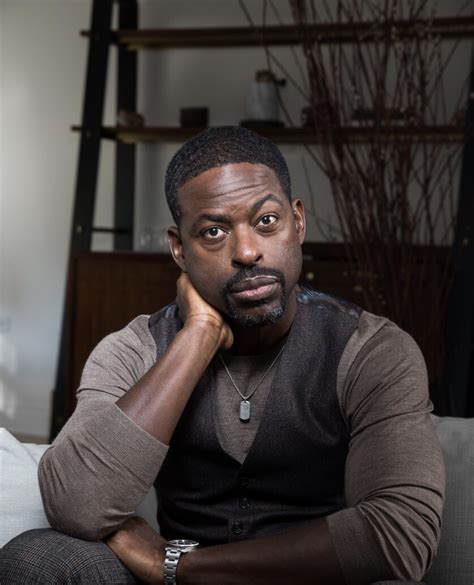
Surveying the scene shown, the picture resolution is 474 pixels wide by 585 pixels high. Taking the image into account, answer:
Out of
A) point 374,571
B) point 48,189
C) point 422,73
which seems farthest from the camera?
point 48,189

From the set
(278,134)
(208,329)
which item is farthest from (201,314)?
(278,134)

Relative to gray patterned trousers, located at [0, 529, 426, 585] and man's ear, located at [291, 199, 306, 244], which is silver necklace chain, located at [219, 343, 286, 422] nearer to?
man's ear, located at [291, 199, 306, 244]

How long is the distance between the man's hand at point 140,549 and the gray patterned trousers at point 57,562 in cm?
2

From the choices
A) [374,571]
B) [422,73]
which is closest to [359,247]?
[422,73]

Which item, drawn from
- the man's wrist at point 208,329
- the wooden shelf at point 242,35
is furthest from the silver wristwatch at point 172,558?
the wooden shelf at point 242,35

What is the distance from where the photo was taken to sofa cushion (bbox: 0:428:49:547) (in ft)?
5.74

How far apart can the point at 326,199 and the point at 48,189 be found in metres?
1.52

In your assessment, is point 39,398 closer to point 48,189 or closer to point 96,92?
point 48,189

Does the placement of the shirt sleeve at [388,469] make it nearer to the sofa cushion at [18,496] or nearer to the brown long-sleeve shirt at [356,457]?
the brown long-sleeve shirt at [356,457]

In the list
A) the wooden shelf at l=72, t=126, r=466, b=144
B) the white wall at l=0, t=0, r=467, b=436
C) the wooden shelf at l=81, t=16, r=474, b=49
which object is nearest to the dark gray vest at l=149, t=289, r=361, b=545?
the wooden shelf at l=72, t=126, r=466, b=144

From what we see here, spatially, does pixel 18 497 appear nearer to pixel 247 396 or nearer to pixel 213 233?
pixel 247 396

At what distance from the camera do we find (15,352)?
5.34 metres

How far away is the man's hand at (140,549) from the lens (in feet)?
5.00

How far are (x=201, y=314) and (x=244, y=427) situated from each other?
21 cm
